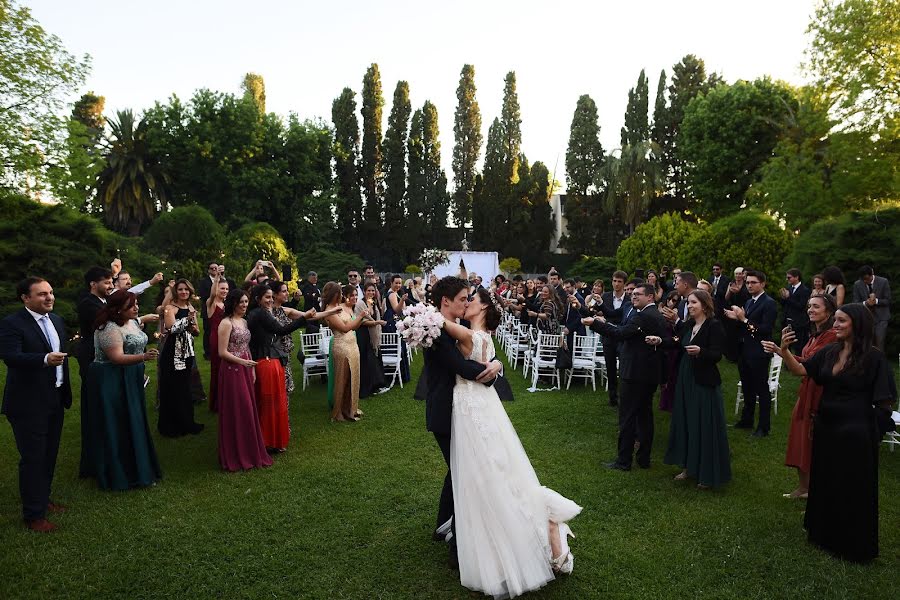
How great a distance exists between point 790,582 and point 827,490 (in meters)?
0.80

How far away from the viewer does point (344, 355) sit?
28.0 ft

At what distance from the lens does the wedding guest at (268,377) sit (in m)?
6.96

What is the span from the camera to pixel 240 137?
1406 inches

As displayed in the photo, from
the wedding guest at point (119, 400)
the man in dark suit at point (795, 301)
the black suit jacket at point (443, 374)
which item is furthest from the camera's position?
the man in dark suit at point (795, 301)

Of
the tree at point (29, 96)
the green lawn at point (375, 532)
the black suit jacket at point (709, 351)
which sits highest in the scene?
the tree at point (29, 96)

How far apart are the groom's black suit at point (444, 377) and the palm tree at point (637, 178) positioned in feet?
116

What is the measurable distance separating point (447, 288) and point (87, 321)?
4606 millimetres

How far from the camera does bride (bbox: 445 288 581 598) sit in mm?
3799

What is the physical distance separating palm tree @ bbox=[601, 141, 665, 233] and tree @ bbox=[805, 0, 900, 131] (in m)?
16.8

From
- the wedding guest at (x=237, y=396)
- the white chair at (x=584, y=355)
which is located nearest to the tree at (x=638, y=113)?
the white chair at (x=584, y=355)

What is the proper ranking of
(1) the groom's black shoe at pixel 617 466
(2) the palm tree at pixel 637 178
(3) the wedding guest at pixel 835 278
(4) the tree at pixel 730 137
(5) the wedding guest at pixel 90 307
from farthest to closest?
(2) the palm tree at pixel 637 178 → (4) the tree at pixel 730 137 → (3) the wedding guest at pixel 835 278 → (1) the groom's black shoe at pixel 617 466 → (5) the wedding guest at pixel 90 307

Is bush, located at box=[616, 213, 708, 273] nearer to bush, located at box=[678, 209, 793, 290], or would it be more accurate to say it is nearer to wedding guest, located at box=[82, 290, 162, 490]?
bush, located at box=[678, 209, 793, 290]

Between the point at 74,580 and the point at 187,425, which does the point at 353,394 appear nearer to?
the point at 187,425

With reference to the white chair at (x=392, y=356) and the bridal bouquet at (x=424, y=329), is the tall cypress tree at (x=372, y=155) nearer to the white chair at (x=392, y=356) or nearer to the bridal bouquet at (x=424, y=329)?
the white chair at (x=392, y=356)
